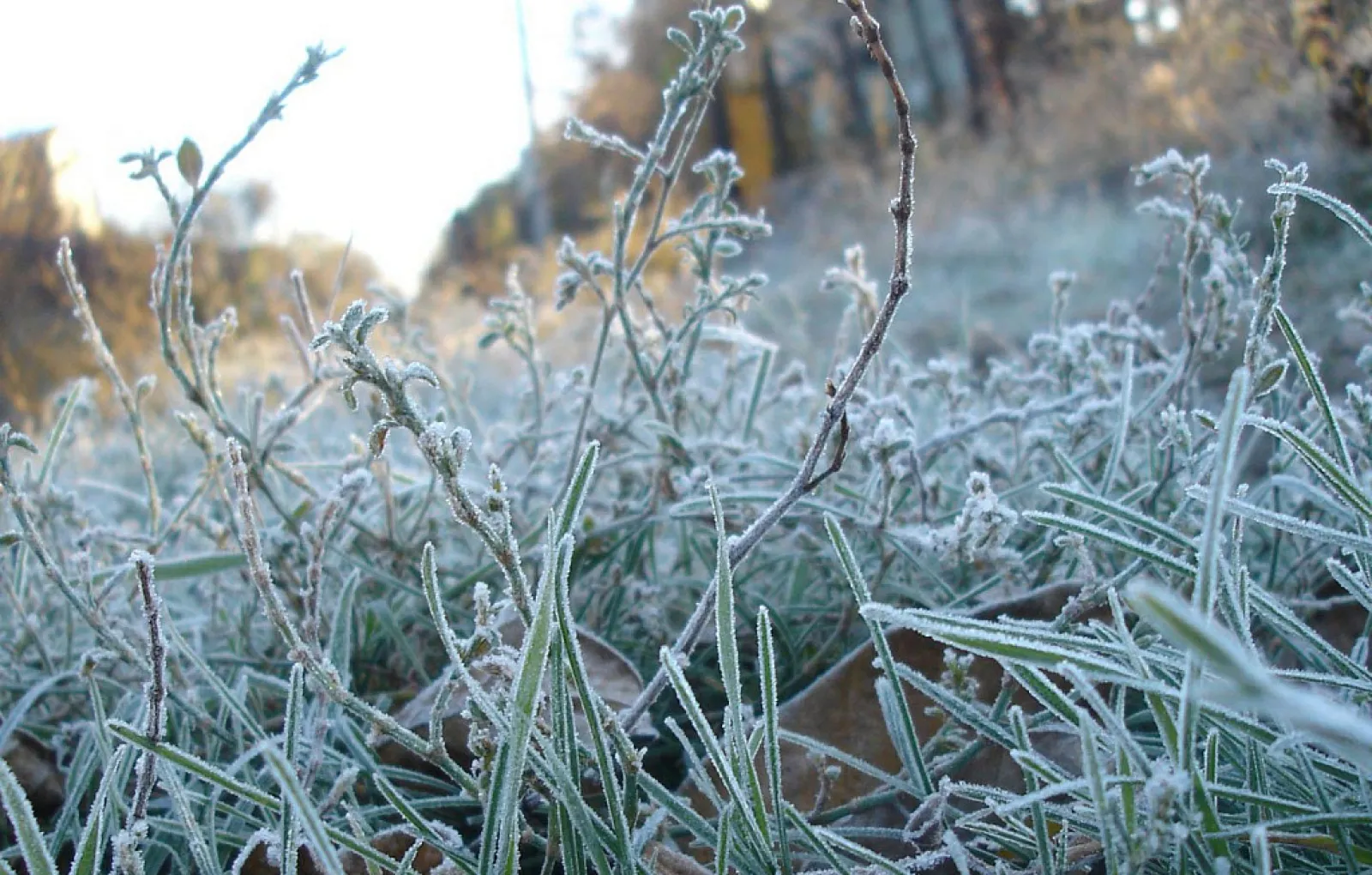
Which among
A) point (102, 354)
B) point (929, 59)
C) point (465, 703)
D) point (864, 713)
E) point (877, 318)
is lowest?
point (864, 713)

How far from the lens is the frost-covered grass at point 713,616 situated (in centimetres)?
57

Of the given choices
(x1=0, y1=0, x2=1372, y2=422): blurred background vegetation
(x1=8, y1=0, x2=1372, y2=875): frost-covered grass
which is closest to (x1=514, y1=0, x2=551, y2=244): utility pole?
(x1=0, y1=0, x2=1372, y2=422): blurred background vegetation

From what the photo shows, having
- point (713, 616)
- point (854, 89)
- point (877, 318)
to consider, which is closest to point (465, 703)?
point (713, 616)

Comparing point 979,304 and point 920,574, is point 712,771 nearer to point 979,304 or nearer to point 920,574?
point 920,574

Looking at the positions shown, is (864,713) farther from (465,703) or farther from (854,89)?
(854,89)

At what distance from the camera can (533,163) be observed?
13.9 metres

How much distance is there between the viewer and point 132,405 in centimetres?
109

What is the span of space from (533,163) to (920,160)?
5754 mm

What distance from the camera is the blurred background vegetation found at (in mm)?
4598

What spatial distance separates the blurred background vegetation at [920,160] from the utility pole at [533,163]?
8cm

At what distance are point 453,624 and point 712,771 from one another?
1.33ft

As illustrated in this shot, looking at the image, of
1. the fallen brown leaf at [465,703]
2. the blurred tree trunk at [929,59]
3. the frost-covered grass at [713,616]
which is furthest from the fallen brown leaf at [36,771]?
the blurred tree trunk at [929,59]

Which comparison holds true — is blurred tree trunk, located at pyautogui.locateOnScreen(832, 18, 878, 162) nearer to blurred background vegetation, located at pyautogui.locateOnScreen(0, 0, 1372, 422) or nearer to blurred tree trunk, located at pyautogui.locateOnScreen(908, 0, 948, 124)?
blurred background vegetation, located at pyautogui.locateOnScreen(0, 0, 1372, 422)

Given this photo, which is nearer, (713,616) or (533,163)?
(713,616)
